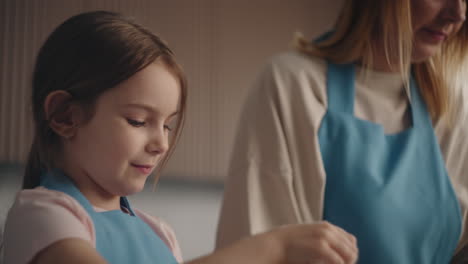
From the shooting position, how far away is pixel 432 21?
110cm

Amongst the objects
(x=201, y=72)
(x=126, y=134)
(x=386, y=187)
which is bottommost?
(x=201, y=72)

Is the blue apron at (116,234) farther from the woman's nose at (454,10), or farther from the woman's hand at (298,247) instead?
the woman's nose at (454,10)

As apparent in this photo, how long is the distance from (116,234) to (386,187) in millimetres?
632

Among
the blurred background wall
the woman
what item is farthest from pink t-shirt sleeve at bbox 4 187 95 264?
the blurred background wall

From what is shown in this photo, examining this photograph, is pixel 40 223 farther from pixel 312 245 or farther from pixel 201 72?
pixel 201 72

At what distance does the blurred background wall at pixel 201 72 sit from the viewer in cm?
171

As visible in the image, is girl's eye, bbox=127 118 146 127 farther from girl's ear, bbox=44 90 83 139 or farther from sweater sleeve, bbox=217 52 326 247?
sweater sleeve, bbox=217 52 326 247

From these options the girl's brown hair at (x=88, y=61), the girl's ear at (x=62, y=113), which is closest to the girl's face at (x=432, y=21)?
the girl's brown hair at (x=88, y=61)

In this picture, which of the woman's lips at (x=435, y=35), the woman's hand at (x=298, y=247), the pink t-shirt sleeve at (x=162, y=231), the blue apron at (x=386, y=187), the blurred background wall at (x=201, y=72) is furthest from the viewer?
the blurred background wall at (x=201, y=72)

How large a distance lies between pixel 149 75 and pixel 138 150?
8 cm

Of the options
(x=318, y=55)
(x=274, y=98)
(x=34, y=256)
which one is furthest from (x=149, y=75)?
(x=318, y=55)

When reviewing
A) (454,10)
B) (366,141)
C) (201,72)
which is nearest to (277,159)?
(366,141)

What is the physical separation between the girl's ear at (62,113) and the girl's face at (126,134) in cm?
1

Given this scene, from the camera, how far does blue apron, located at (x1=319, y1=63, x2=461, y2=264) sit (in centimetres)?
101
